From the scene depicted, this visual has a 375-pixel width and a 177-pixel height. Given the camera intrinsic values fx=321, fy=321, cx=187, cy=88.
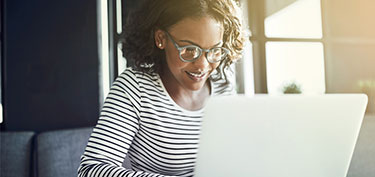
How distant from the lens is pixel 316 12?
6.56 ft

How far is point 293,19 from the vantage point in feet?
6.81

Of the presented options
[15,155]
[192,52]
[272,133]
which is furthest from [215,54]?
[15,155]

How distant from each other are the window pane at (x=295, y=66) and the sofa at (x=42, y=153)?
1.17 metres

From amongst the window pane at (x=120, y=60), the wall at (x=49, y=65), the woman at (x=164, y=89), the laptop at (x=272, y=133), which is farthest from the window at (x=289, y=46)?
the laptop at (x=272, y=133)

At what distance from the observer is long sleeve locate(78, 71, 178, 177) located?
647 mm

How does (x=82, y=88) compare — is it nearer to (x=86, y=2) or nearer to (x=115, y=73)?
(x=115, y=73)

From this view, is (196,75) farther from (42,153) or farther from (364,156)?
(364,156)

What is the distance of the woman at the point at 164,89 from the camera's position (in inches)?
28.9

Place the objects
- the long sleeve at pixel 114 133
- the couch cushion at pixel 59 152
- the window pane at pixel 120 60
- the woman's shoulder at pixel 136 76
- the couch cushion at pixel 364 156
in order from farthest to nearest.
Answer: the window pane at pixel 120 60, the couch cushion at pixel 364 156, the couch cushion at pixel 59 152, the woman's shoulder at pixel 136 76, the long sleeve at pixel 114 133

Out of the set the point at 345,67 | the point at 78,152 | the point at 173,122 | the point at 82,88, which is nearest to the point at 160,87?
the point at 173,122

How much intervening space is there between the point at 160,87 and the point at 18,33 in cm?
112

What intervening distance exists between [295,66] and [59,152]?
4.90 feet

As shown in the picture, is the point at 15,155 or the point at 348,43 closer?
the point at 15,155

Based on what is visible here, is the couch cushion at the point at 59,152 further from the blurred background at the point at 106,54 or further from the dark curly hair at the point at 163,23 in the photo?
the dark curly hair at the point at 163,23
